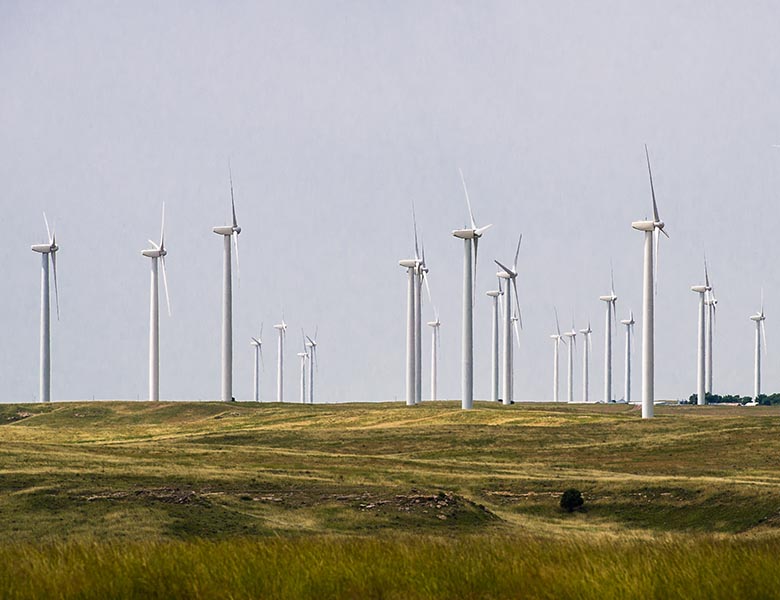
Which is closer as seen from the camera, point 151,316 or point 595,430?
point 595,430

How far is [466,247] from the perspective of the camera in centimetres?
14550

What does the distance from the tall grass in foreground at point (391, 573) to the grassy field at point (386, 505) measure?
0.20 feet

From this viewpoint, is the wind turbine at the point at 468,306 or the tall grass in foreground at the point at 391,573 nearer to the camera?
the tall grass in foreground at the point at 391,573

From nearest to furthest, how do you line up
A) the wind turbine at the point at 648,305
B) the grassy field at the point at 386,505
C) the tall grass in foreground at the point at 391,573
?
1. the tall grass in foreground at the point at 391,573
2. the grassy field at the point at 386,505
3. the wind turbine at the point at 648,305

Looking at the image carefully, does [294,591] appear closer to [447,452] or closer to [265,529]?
[265,529]

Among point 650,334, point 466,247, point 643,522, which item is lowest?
point 643,522

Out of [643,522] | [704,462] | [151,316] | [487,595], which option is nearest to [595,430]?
[704,462]

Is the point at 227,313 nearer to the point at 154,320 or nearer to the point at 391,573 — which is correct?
the point at 154,320

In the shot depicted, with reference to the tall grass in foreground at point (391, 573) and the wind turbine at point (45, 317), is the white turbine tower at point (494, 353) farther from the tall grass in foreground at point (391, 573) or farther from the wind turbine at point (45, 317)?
the tall grass in foreground at point (391, 573)

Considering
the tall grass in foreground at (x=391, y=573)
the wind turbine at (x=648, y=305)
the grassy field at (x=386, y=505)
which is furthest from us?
the wind turbine at (x=648, y=305)

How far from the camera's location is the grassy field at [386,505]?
28.1m

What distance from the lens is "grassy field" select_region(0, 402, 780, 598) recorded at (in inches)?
1105

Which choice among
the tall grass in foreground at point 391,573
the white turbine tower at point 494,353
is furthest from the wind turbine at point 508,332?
the tall grass in foreground at point 391,573

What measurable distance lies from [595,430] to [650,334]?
16.0 meters
